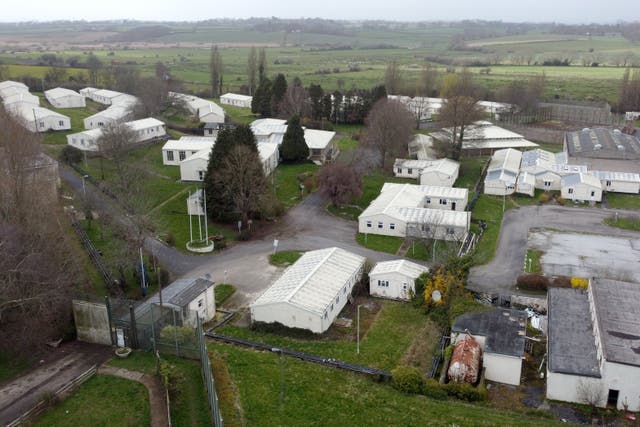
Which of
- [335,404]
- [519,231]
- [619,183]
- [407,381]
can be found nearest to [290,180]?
[519,231]

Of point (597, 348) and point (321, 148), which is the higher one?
point (597, 348)

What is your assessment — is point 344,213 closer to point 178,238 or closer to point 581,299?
point 178,238

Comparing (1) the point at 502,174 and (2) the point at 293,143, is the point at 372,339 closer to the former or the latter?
(1) the point at 502,174

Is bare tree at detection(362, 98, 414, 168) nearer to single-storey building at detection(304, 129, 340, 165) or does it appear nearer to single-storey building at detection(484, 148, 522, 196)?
single-storey building at detection(304, 129, 340, 165)

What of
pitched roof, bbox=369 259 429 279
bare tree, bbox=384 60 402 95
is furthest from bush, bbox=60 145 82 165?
bare tree, bbox=384 60 402 95

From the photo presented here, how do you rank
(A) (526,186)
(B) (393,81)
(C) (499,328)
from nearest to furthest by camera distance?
1. (C) (499,328)
2. (A) (526,186)
3. (B) (393,81)

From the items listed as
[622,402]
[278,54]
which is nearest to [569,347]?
[622,402]
